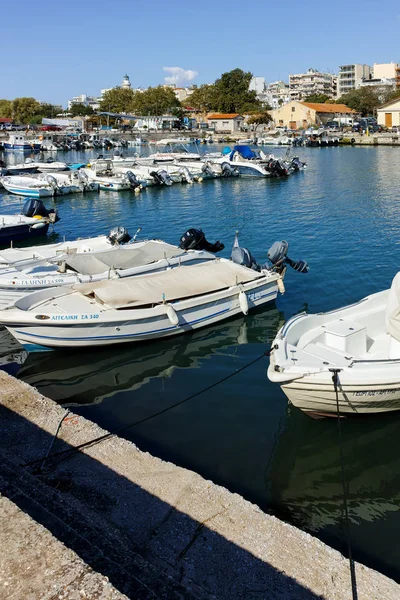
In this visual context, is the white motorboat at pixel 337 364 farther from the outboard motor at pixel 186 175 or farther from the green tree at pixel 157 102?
the green tree at pixel 157 102

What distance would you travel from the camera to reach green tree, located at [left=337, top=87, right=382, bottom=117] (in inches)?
4584

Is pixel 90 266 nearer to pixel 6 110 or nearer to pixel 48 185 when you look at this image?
pixel 48 185

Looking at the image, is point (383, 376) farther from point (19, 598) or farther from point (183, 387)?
point (19, 598)

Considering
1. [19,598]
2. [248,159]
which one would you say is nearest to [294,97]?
[248,159]

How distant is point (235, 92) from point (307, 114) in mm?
25526

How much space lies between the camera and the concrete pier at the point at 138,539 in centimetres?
418

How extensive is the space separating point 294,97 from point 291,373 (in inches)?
7357

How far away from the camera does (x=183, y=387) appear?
10672 millimetres

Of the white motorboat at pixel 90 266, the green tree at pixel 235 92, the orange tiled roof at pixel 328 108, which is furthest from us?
the green tree at pixel 235 92

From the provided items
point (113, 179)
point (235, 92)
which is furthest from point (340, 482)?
point (235, 92)

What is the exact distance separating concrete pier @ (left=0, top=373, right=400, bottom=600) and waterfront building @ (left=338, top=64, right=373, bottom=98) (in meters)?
175

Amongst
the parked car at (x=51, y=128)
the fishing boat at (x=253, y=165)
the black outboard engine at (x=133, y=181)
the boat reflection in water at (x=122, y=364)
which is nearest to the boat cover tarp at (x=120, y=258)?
the boat reflection in water at (x=122, y=364)

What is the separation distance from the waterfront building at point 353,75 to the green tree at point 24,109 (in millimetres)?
94442

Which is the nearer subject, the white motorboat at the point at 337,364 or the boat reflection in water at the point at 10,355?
the white motorboat at the point at 337,364
